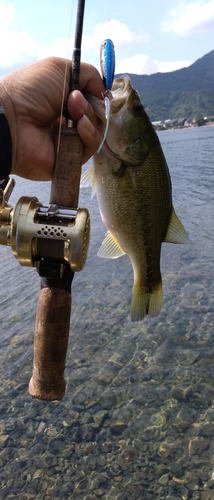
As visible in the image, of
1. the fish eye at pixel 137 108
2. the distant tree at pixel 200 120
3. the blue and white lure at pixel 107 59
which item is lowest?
the distant tree at pixel 200 120

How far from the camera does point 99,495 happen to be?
312 centimetres

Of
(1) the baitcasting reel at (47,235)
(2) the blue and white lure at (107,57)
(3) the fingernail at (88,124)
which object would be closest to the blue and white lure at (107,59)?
(2) the blue and white lure at (107,57)

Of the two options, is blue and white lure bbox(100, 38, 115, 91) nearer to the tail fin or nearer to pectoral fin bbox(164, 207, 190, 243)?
pectoral fin bbox(164, 207, 190, 243)

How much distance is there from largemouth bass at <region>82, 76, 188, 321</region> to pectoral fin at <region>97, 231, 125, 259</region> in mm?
103

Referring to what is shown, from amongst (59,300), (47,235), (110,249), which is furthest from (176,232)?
(47,235)

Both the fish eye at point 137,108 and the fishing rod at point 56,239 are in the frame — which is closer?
the fishing rod at point 56,239

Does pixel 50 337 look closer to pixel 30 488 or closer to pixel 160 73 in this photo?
pixel 30 488

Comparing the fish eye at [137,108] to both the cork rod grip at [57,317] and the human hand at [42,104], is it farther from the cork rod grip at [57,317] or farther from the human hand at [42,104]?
the cork rod grip at [57,317]

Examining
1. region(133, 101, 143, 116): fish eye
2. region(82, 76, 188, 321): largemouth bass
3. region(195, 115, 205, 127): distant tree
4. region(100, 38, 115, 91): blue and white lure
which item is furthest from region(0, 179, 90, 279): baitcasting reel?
region(195, 115, 205, 127): distant tree

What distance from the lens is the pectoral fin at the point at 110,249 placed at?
116 inches

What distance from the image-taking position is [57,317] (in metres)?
2.11

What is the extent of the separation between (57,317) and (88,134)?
3.45 feet

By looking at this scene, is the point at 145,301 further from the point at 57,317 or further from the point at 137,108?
the point at 137,108

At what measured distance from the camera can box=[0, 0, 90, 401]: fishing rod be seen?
1578 mm
